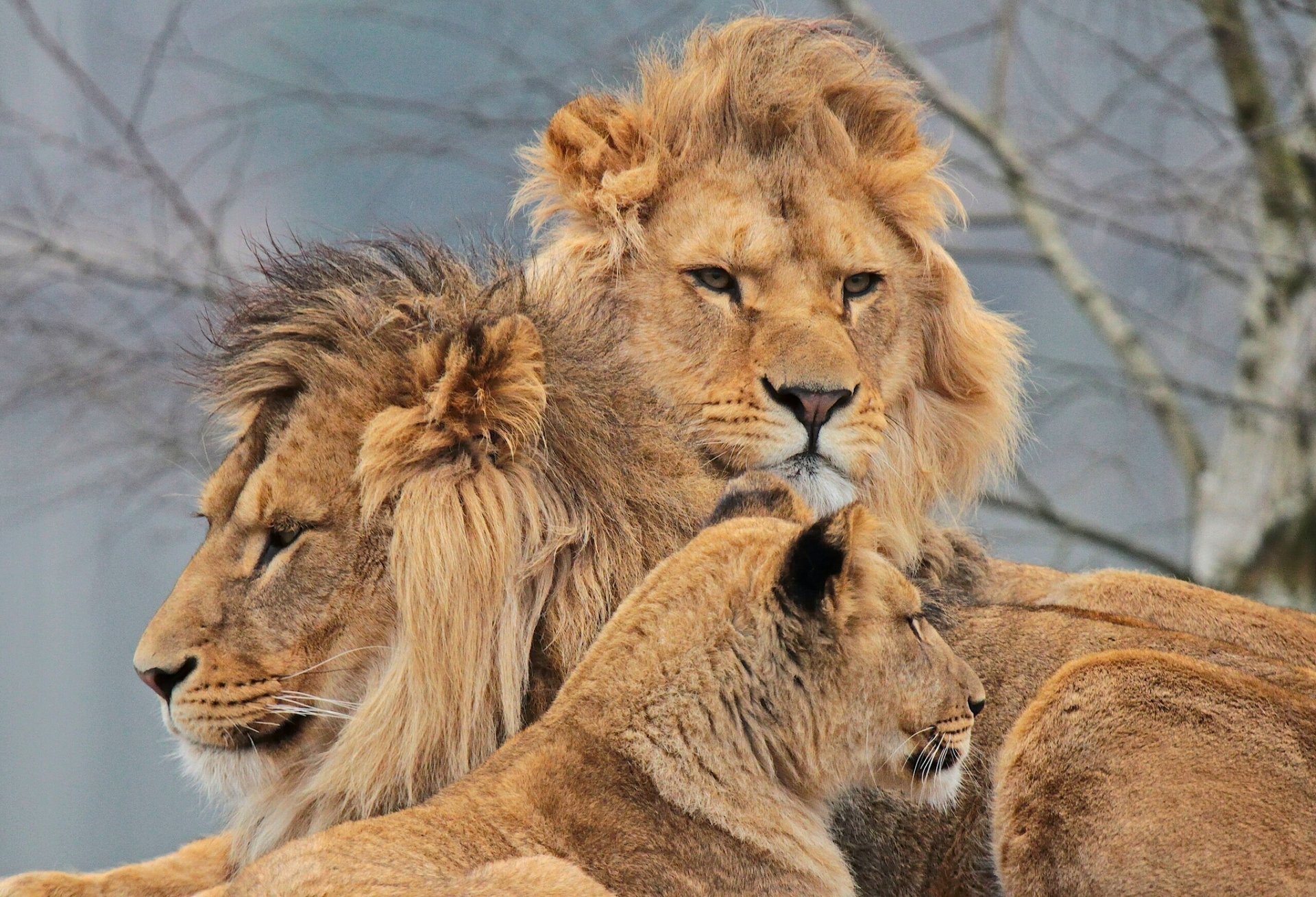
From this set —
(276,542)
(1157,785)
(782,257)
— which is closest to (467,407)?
(276,542)

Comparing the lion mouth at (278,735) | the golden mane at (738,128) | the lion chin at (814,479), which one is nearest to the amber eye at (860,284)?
the golden mane at (738,128)

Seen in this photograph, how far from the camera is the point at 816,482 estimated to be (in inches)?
132

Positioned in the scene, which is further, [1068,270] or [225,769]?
[1068,270]

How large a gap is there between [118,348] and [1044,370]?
4.96 metres

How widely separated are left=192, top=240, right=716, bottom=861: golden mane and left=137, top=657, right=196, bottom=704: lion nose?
30cm

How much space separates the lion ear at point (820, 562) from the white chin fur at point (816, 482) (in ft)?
1.47

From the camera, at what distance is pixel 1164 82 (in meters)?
7.48

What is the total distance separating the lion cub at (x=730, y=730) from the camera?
2592 millimetres

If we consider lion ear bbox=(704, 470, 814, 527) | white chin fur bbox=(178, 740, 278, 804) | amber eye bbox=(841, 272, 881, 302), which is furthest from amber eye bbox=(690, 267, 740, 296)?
white chin fur bbox=(178, 740, 278, 804)

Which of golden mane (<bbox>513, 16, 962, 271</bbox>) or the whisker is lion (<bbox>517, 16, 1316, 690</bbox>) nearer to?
golden mane (<bbox>513, 16, 962, 271</bbox>)

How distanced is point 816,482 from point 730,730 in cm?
77

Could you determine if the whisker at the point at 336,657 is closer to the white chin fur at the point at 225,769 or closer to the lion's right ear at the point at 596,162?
the white chin fur at the point at 225,769

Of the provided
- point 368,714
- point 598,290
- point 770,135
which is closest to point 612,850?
point 368,714

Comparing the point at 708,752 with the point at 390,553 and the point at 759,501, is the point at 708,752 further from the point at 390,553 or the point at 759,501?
the point at 390,553
